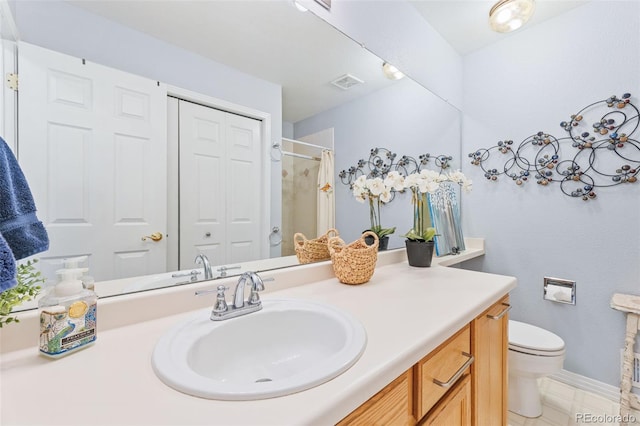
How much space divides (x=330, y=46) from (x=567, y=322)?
2.15m

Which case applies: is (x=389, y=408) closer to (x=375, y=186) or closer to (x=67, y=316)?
(x=67, y=316)

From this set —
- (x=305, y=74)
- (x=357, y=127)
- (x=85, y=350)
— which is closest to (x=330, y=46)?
(x=305, y=74)

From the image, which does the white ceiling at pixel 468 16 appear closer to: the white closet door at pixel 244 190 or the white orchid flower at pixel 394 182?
the white orchid flower at pixel 394 182

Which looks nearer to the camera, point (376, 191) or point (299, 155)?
point (299, 155)

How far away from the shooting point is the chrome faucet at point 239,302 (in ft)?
2.42

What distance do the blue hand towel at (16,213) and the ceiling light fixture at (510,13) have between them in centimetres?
220

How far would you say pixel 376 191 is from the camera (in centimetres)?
148

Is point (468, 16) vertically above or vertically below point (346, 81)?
above

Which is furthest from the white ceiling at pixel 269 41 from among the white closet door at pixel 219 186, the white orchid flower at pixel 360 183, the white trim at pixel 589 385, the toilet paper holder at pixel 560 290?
the white trim at pixel 589 385

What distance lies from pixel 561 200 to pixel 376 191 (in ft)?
4.04

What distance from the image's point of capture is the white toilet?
1.37 meters

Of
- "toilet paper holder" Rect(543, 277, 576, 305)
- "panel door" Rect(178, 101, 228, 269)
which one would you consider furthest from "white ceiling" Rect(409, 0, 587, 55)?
"toilet paper holder" Rect(543, 277, 576, 305)

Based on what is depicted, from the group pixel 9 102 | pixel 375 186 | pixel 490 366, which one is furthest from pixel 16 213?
pixel 490 366

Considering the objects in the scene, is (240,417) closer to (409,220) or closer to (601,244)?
(409,220)
